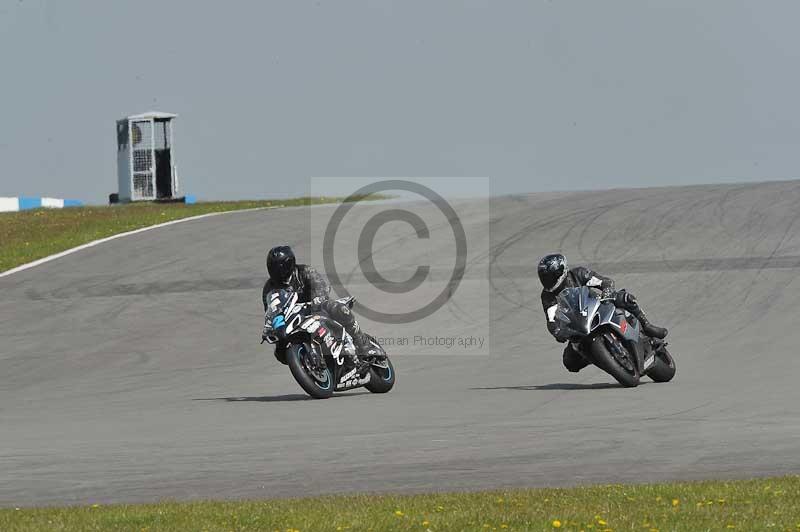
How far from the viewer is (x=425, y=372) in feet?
62.2

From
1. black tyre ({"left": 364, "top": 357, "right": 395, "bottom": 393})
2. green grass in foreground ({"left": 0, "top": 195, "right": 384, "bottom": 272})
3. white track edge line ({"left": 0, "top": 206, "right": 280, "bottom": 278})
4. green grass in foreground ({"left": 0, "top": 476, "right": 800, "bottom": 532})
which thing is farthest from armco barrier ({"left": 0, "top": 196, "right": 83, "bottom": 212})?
green grass in foreground ({"left": 0, "top": 476, "right": 800, "bottom": 532})

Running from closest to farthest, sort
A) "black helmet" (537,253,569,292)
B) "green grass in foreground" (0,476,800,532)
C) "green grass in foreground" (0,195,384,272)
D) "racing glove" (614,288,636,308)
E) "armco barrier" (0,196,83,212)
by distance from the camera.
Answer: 1. "green grass in foreground" (0,476,800,532)
2. "racing glove" (614,288,636,308)
3. "black helmet" (537,253,569,292)
4. "green grass in foreground" (0,195,384,272)
5. "armco barrier" (0,196,83,212)

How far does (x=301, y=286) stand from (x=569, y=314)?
9.72ft

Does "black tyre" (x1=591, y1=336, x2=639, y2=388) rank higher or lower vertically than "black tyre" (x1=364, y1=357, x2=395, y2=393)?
higher

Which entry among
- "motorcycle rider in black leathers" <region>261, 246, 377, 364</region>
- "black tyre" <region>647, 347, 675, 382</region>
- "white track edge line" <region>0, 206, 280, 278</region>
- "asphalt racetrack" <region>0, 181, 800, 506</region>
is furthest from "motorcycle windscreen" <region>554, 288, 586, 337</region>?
"white track edge line" <region>0, 206, 280, 278</region>

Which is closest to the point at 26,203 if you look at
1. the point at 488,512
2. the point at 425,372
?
the point at 425,372

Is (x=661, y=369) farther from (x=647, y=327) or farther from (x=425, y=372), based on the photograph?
(x=425, y=372)

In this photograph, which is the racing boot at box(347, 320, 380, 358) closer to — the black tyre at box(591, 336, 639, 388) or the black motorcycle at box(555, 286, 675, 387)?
the black motorcycle at box(555, 286, 675, 387)

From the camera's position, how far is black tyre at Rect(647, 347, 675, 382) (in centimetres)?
1631

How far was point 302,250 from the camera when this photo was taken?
3077cm

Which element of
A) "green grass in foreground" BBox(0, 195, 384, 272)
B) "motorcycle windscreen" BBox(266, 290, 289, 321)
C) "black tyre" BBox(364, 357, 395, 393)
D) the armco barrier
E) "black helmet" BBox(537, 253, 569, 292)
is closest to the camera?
"motorcycle windscreen" BBox(266, 290, 289, 321)

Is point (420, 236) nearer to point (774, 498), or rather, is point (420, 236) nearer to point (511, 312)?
point (511, 312)

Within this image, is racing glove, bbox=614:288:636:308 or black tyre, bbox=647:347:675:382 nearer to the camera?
racing glove, bbox=614:288:636:308

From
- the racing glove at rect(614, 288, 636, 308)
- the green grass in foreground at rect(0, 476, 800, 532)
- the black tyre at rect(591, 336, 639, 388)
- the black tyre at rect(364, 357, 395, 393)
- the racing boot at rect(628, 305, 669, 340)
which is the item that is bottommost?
the black tyre at rect(364, 357, 395, 393)
